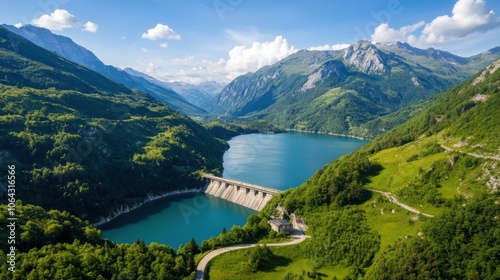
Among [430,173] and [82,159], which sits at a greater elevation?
[430,173]

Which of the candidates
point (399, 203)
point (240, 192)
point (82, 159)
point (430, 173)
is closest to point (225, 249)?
point (399, 203)

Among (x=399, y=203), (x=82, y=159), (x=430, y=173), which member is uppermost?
(x=430, y=173)

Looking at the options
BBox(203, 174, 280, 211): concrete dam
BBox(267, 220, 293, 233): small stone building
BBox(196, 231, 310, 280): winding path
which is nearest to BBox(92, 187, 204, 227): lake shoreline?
BBox(203, 174, 280, 211): concrete dam

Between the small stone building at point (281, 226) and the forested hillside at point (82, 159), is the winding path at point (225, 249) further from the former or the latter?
the forested hillside at point (82, 159)

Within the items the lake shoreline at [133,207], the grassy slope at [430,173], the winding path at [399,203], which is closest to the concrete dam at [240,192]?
the lake shoreline at [133,207]

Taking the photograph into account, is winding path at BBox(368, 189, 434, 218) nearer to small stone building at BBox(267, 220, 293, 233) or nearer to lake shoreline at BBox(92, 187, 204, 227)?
small stone building at BBox(267, 220, 293, 233)

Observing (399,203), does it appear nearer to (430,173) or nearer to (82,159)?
(430,173)

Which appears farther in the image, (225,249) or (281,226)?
(281,226)
